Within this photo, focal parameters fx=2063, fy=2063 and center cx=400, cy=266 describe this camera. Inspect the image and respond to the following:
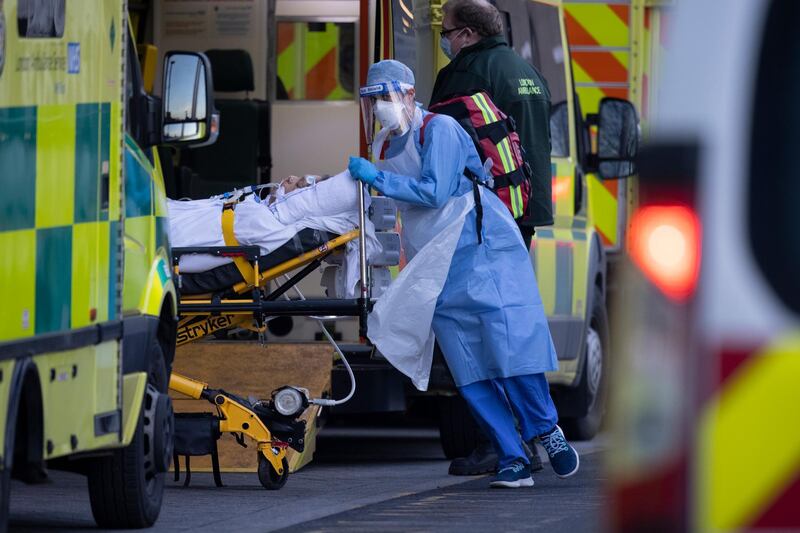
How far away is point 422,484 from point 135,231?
8.36 ft

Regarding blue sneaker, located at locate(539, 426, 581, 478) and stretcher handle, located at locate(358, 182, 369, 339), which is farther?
blue sneaker, located at locate(539, 426, 581, 478)

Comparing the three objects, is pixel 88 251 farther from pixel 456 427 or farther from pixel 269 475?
pixel 456 427

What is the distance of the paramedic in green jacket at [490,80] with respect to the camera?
9.33 metres

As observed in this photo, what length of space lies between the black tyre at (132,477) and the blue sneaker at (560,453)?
7.05ft

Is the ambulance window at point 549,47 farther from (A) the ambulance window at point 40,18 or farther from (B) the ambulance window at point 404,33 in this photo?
(A) the ambulance window at point 40,18

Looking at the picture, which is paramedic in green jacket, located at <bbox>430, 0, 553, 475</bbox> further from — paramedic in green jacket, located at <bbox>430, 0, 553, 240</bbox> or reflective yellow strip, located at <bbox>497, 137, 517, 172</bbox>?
reflective yellow strip, located at <bbox>497, 137, 517, 172</bbox>

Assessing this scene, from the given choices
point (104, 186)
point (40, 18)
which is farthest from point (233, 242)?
point (40, 18)

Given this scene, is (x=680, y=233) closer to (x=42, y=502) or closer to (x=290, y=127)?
(x=42, y=502)

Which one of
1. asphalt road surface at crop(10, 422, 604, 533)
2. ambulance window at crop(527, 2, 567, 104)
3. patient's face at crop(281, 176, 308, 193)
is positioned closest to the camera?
asphalt road surface at crop(10, 422, 604, 533)

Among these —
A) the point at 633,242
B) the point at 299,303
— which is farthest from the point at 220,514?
the point at 633,242

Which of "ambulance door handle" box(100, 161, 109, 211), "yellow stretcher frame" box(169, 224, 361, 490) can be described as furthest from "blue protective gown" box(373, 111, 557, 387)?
"ambulance door handle" box(100, 161, 109, 211)

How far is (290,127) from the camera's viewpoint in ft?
41.0

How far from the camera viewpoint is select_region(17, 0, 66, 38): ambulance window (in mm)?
5555

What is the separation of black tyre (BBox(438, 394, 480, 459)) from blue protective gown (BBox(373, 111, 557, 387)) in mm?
1262
